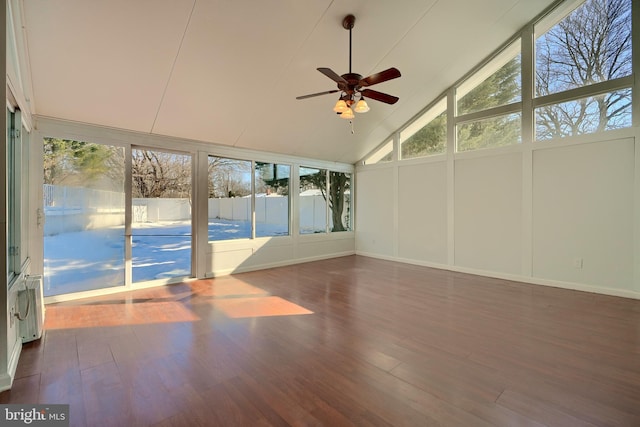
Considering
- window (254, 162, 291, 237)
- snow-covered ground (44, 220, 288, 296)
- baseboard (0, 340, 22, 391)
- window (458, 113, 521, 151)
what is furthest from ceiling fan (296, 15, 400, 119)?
baseboard (0, 340, 22, 391)

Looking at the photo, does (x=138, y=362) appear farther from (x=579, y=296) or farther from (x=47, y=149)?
(x=579, y=296)

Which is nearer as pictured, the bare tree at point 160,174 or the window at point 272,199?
the bare tree at point 160,174

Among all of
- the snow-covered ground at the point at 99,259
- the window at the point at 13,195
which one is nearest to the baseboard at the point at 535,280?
the snow-covered ground at the point at 99,259

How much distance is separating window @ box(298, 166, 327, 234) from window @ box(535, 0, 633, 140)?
175 inches

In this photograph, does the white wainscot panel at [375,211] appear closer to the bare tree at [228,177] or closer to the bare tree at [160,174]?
the bare tree at [228,177]

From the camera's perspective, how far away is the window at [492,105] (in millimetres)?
5277

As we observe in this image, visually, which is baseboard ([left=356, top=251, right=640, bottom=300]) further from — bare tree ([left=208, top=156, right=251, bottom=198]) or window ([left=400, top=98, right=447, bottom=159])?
bare tree ([left=208, top=156, right=251, bottom=198])

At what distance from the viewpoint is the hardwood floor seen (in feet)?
6.02

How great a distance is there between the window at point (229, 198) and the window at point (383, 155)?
3185mm

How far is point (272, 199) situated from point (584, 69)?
19.2 ft

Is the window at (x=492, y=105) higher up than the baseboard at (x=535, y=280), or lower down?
higher up

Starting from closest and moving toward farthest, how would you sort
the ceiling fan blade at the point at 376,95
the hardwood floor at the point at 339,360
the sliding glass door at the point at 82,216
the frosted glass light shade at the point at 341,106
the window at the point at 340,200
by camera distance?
the hardwood floor at the point at 339,360
the frosted glass light shade at the point at 341,106
the ceiling fan blade at the point at 376,95
the sliding glass door at the point at 82,216
the window at the point at 340,200

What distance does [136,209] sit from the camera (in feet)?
15.5

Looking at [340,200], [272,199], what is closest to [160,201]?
[272,199]
